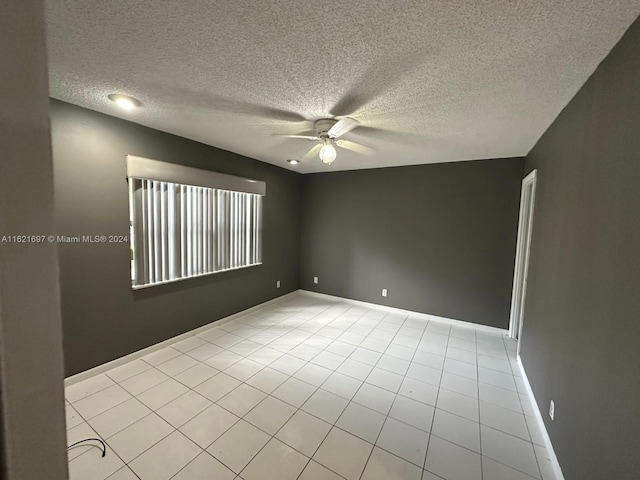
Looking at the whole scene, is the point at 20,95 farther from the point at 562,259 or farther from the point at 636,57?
the point at 562,259

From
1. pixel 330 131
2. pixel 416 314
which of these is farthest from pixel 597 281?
pixel 416 314

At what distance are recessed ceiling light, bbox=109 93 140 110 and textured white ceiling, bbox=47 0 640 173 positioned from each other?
0.31ft

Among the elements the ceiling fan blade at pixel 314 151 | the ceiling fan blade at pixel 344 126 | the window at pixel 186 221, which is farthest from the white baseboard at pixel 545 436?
the window at pixel 186 221

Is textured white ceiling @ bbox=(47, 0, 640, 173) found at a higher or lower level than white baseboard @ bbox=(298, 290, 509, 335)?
higher

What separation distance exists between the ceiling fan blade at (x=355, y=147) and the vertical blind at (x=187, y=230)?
5.53 feet

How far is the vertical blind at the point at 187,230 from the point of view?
8.55 feet

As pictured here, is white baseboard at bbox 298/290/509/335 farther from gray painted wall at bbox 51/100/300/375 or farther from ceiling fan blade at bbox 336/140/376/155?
ceiling fan blade at bbox 336/140/376/155

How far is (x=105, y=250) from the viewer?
2.38 m

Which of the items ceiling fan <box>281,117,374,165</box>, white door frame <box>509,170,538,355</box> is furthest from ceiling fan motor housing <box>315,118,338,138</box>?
white door frame <box>509,170,538,355</box>

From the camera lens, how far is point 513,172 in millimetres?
3377

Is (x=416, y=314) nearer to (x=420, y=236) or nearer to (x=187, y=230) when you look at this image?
(x=420, y=236)

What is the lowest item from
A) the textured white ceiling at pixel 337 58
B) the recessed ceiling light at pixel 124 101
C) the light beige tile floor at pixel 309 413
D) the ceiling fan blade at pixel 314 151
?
the light beige tile floor at pixel 309 413

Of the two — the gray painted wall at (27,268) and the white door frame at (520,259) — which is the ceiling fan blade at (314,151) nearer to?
the gray painted wall at (27,268)

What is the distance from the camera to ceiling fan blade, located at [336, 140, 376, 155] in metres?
2.67
